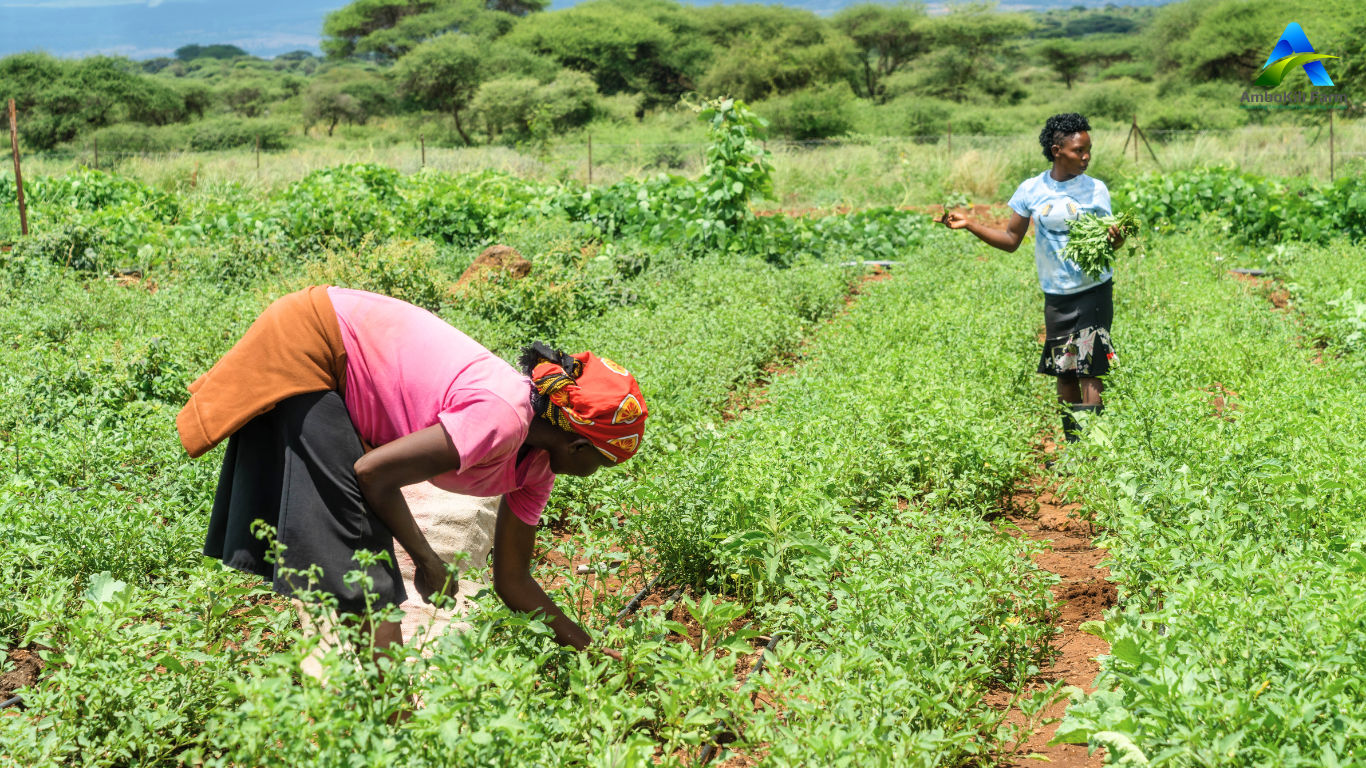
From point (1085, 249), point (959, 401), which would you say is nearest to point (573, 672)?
point (959, 401)

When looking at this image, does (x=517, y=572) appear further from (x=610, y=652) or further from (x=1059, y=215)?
(x=1059, y=215)

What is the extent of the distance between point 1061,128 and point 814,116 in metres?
31.1

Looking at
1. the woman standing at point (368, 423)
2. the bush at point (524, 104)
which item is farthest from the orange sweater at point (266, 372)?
the bush at point (524, 104)

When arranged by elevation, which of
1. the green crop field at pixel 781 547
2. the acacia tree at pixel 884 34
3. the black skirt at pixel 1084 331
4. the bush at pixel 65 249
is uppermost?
the acacia tree at pixel 884 34

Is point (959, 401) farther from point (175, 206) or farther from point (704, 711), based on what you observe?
point (175, 206)

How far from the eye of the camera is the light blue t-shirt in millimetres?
4793

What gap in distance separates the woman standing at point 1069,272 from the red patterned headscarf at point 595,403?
296 centimetres

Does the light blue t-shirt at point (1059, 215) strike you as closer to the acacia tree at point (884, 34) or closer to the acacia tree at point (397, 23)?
Result: the acacia tree at point (884, 34)

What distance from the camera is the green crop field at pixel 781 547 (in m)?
2.10

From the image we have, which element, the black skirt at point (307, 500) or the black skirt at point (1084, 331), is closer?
the black skirt at point (307, 500)

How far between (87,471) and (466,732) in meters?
2.91

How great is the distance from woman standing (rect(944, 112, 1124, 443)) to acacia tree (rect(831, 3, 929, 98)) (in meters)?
51.5

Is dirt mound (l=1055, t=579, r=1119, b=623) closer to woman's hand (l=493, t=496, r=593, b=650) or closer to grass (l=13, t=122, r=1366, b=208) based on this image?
woman's hand (l=493, t=496, r=593, b=650)

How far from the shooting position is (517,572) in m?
2.60
